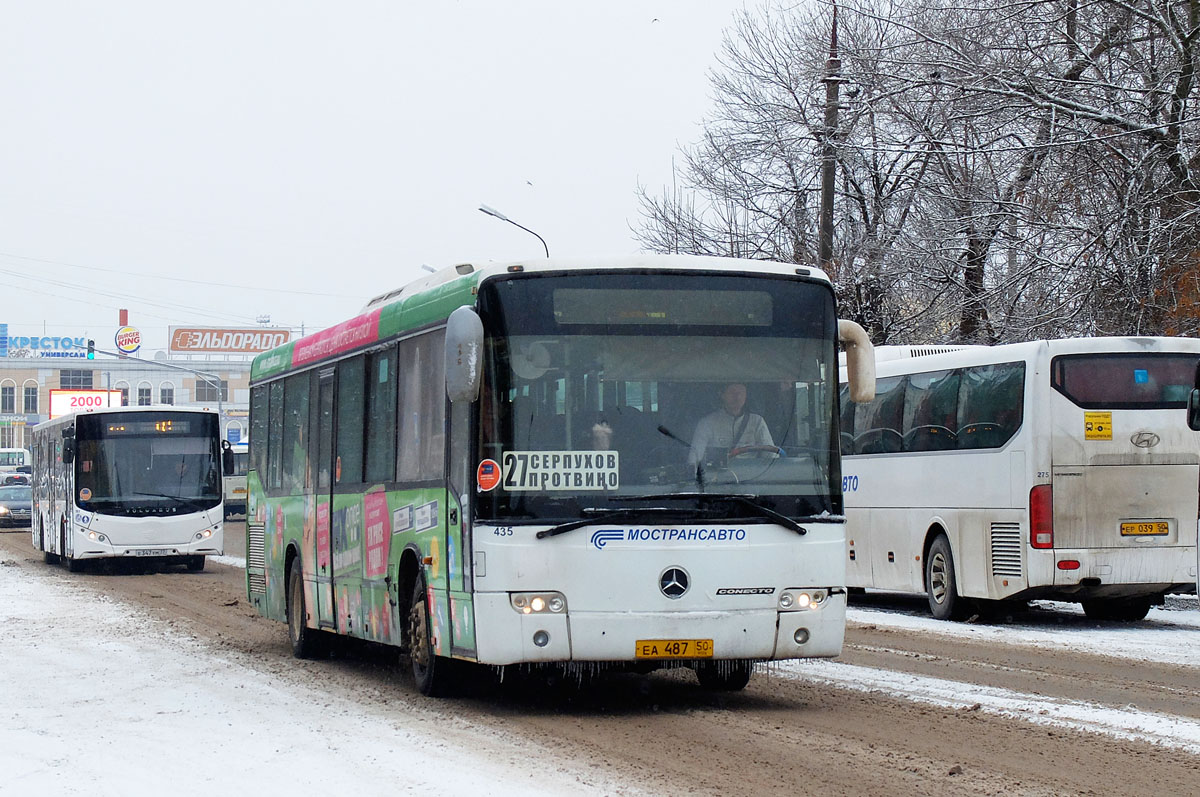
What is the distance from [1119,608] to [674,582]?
10.2m

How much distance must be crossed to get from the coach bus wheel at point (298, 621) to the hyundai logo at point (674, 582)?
18.3ft

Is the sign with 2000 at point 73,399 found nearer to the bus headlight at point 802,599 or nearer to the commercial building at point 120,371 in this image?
the commercial building at point 120,371

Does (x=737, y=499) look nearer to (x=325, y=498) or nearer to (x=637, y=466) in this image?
(x=637, y=466)

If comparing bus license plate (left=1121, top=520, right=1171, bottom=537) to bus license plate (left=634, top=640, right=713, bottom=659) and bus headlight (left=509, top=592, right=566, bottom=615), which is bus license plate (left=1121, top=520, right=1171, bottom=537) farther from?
bus headlight (left=509, top=592, right=566, bottom=615)

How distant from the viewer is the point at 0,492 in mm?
57969

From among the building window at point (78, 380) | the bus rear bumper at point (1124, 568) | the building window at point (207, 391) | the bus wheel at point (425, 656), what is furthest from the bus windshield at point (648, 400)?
the building window at point (78, 380)

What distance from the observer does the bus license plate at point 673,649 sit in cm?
1048

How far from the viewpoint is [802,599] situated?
422 inches

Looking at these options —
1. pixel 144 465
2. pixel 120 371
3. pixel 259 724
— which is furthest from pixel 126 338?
pixel 259 724

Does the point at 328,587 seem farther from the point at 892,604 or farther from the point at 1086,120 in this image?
the point at 1086,120

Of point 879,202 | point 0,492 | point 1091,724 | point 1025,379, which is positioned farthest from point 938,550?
point 0,492

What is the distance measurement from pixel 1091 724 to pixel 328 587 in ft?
22.2

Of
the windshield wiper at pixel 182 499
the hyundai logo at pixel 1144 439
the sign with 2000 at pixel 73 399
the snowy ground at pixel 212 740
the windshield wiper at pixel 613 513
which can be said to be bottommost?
the snowy ground at pixel 212 740

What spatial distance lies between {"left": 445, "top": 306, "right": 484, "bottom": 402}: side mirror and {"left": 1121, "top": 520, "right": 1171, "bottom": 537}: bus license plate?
9.31 m
